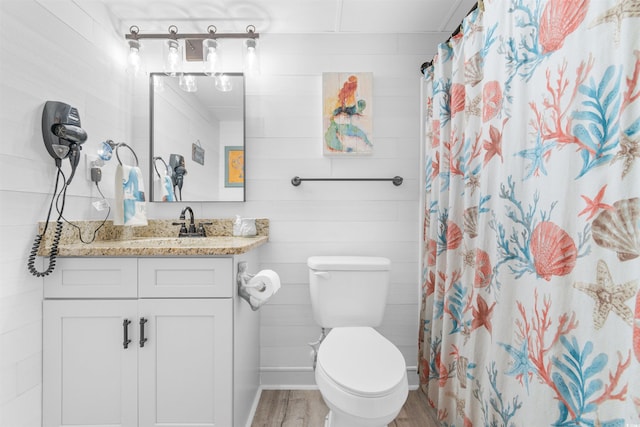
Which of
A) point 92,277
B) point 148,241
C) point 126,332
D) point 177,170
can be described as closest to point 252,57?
point 177,170

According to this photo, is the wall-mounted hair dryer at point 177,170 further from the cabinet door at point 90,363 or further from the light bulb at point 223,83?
the cabinet door at point 90,363

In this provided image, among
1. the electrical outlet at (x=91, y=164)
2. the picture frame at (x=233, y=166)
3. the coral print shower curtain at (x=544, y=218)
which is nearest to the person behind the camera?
the coral print shower curtain at (x=544, y=218)

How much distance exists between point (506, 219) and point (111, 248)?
149 centimetres

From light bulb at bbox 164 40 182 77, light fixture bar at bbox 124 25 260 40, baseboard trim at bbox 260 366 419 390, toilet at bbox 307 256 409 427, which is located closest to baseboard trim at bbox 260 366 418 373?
baseboard trim at bbox 260 366 419 390

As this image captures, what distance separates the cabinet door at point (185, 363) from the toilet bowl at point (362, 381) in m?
0.43

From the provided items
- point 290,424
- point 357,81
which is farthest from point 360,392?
point 357,81

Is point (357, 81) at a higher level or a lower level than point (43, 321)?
higher

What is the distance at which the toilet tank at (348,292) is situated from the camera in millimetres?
1835

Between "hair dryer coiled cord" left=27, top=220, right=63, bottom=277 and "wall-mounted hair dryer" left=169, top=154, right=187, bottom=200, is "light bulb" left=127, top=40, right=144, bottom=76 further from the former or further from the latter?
"hair dryer coiled cord" left=27, top=220, right=63, bottom=277

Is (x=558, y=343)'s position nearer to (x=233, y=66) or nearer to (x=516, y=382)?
(x=516, y=382)

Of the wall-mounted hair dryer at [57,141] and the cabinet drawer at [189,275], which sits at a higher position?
the wall-mounted hair dryer at [57,141]

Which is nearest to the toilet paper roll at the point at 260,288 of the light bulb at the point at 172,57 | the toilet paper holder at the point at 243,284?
the toilet paper holder at the point at 243,284

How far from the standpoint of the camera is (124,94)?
6.64 ft

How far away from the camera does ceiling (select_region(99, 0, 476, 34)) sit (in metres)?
1.86
